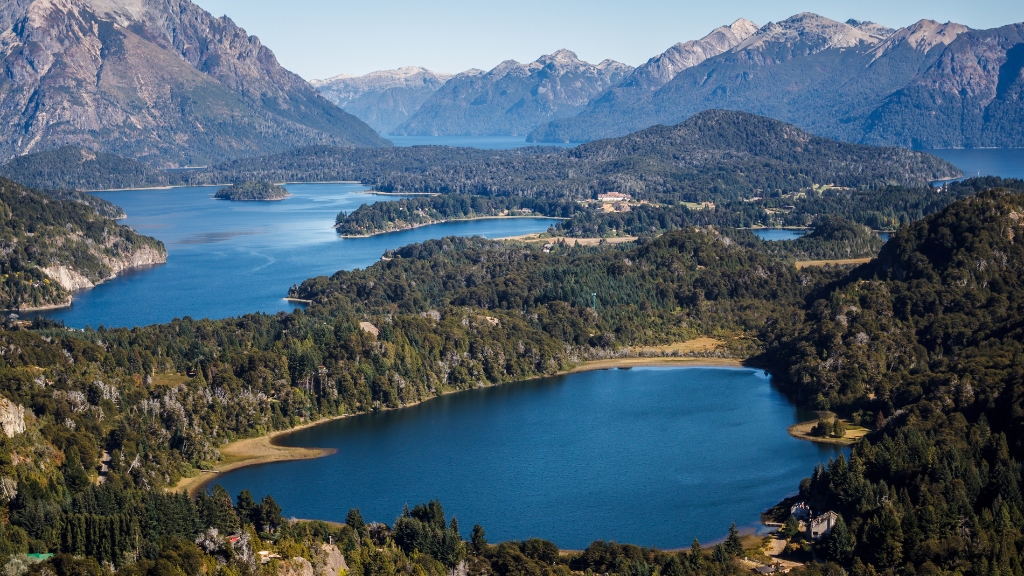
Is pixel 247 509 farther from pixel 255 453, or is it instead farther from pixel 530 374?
pixel 530 374

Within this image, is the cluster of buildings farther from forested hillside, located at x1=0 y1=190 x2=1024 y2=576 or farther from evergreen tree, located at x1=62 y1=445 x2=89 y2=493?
evergreen tree, located at x1=62 y1=445 x2=89 y2=493

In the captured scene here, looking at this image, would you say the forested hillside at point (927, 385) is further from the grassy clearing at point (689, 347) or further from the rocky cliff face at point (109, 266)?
the rocky cliff face at point (109, 266)

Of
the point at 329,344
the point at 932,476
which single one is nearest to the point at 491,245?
the point at 329,344

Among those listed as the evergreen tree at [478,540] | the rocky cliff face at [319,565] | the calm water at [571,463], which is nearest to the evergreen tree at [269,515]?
the calm water at [571,463]

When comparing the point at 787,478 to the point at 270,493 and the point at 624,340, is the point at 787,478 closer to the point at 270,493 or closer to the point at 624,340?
the point at 270,493

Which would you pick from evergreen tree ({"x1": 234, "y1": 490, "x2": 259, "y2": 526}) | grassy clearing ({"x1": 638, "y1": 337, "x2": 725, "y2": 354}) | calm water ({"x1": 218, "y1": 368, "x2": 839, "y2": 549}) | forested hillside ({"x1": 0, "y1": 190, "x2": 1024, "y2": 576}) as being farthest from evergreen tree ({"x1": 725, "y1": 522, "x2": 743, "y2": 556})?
grassy clearing ({"x1": 638, "y1": 337, "x2": 725, "y2": 354})

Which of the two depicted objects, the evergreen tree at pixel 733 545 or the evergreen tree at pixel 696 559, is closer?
the evergreen tree at pixel 696 559
